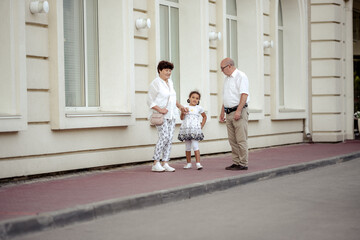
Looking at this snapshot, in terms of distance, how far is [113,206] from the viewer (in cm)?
743

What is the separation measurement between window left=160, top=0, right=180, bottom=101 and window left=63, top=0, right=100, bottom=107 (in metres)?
2.29

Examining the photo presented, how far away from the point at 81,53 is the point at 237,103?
2783 millimetres

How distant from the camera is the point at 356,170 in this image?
494 inches

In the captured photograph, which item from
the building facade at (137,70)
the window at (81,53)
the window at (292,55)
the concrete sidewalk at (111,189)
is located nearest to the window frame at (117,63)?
the building facade at (137,70)

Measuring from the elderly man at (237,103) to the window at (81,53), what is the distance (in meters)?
2.31

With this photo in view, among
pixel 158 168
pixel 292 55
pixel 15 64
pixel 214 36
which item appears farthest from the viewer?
pixel 292 55

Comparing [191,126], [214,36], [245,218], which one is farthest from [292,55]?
[245,218]

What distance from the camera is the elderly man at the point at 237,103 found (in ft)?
36.4

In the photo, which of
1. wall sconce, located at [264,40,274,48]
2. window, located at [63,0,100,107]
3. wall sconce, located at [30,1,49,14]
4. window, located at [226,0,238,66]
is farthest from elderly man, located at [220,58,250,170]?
wall sconce, located at [264,40,274,48]

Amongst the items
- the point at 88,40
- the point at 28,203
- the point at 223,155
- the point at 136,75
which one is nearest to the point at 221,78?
the point at 223,155

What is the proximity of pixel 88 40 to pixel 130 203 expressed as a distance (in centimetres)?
476

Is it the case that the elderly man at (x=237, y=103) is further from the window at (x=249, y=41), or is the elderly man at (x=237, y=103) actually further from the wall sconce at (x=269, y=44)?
the wall sconce at (x=269, y=44)

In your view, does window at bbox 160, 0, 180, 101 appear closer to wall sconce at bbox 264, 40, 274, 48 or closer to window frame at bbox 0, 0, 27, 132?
wall sconce at bbox 264, 40, 274, 48

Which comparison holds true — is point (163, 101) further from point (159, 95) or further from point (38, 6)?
point (38, 6)
